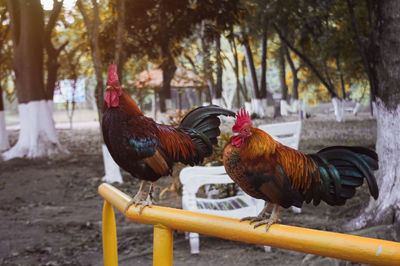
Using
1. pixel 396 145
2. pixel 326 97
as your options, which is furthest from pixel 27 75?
pixel 326 97

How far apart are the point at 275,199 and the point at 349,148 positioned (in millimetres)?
210

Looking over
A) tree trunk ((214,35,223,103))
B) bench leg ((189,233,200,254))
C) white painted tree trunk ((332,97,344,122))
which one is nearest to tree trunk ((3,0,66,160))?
tree trunk ((214,35,223,103))

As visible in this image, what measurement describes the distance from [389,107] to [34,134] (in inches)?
161

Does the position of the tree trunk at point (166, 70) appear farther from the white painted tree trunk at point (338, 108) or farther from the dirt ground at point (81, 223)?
the white painted tree trunk at point (338, 108)

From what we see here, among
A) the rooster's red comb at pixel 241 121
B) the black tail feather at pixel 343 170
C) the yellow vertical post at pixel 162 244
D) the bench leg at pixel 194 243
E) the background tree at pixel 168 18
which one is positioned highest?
the background tree at pixel 168 18

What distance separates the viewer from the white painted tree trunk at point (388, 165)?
2.69m

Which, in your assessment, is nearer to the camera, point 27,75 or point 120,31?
point 120,31

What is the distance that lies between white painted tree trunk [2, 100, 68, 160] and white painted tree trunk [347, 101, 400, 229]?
155 inches

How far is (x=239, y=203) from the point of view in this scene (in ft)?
10.9

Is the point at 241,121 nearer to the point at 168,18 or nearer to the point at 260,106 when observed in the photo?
the point at 168,18

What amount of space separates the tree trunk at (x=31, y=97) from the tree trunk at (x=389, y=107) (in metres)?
3.69

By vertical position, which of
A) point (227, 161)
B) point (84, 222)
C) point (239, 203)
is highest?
point (227, 161)

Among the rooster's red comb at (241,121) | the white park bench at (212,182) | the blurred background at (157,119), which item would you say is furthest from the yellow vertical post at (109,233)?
the white park bench at (212,182)

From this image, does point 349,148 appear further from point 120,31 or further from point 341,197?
point 120,31
